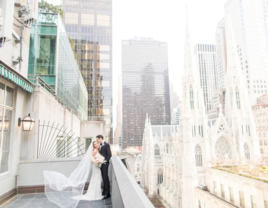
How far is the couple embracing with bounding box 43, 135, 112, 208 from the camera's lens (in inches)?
193

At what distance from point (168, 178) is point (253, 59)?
6549 cm

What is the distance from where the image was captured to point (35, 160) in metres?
6.73

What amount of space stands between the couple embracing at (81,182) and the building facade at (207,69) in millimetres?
122956

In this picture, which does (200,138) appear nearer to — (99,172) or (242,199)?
(242,199)

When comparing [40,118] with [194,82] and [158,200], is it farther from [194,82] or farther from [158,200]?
[158,200]

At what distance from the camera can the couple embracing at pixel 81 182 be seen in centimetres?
490

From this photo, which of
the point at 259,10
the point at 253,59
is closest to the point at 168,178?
the point at 253,59

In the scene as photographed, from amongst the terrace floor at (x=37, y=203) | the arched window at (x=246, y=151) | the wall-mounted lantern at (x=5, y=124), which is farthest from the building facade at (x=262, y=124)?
the wall-mounted lantern at (x=5, y=124)

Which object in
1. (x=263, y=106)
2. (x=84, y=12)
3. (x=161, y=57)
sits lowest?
(x=263, y=106)

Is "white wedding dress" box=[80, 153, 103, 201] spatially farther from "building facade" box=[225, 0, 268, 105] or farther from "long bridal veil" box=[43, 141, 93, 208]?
"building facade" box=[225, 0, 268, 105]

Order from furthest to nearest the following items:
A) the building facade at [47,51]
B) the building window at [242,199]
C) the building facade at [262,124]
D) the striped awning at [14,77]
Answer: the building facade at [262,124] → the building window at [242,199] → the building facade at [47,51] → the striped awning at [14,77]

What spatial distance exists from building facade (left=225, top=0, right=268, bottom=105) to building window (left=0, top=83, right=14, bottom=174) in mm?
87505

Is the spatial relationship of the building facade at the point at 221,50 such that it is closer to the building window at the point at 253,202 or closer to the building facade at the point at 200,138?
the building facade at the point at 200,138

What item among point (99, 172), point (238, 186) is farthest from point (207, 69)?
point (99, 172)
